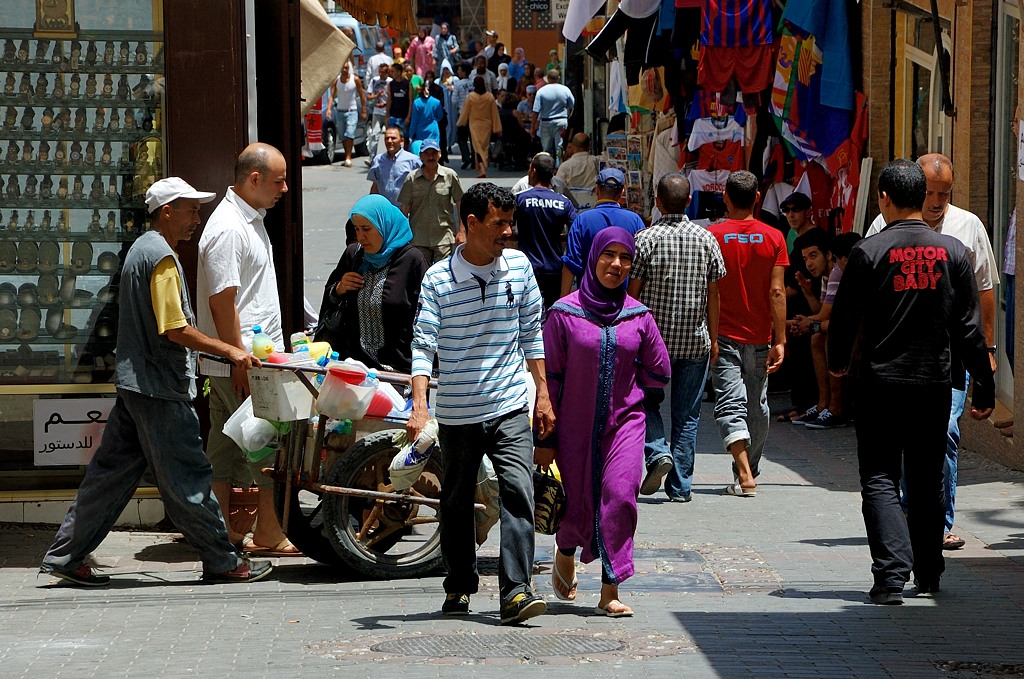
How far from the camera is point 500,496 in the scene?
252 inches

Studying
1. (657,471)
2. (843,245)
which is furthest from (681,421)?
(843,245)

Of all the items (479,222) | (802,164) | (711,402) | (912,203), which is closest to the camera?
(479,222)

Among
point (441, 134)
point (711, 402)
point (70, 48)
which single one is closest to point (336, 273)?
point (70, 48)

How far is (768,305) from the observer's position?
9.55 meters

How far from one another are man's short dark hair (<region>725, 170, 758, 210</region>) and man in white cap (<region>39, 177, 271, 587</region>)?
3670 millimetres

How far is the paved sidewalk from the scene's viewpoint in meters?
5.71

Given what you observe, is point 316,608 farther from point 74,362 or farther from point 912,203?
point 912,203

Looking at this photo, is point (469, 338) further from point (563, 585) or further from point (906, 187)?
point (906, 187)

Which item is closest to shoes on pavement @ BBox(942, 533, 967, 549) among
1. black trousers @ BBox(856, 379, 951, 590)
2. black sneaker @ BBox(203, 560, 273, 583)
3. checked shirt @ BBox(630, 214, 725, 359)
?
black trousers @ BBox(856, 379, 951, 590)

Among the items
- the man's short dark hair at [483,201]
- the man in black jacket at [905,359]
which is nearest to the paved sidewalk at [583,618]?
the man in black jacket at [905,359]

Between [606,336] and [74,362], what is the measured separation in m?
3.19

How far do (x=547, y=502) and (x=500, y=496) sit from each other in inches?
8.6

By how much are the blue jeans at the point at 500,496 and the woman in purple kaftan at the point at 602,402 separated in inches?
8.2

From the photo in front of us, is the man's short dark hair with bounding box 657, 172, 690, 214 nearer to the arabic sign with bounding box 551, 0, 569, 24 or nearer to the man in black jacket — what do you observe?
the man in black jacket
